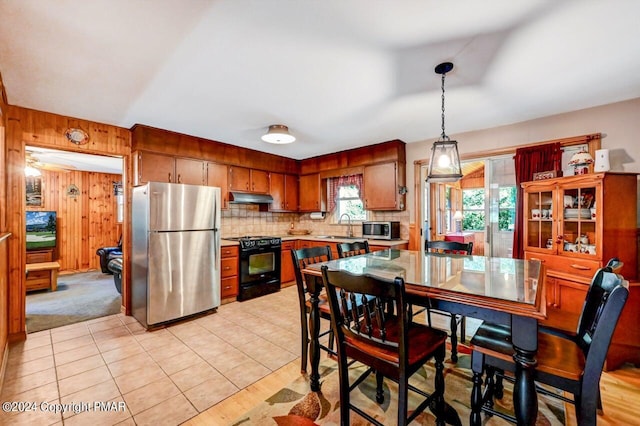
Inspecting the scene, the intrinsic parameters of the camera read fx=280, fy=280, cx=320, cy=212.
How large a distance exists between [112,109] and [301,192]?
3274mm

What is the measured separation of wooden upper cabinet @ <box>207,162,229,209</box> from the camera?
13.8ft

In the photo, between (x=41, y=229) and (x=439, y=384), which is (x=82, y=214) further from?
(x=439, y=384)

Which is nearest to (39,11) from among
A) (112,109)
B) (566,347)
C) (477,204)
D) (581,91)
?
(112,109)

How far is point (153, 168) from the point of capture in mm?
3604

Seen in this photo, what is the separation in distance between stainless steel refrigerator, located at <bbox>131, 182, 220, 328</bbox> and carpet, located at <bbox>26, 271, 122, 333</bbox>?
0.80 m

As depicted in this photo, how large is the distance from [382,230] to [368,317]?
122 inches

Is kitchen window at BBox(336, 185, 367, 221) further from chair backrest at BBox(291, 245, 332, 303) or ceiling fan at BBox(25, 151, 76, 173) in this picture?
ceiling fan at BBox(25, 151, 76, 173)

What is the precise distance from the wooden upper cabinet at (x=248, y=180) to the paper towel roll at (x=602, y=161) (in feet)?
14.1

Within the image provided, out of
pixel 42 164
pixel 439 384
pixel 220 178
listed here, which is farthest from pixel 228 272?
pixel 42 164

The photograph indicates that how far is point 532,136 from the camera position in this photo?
3.30 meters

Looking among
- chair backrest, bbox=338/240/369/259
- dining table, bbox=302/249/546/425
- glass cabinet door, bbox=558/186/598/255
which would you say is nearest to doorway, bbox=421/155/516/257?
glass cabinet door, bbox=558/186/598/255

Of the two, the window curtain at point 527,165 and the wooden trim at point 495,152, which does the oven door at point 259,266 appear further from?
the window curtain at point 527,165

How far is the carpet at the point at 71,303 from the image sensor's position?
3.41 metres

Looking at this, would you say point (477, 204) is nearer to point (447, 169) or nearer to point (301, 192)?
point (301, 192)
